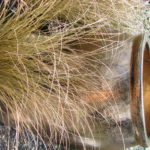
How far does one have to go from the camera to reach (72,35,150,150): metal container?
0.90 m

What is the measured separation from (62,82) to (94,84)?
125 mm

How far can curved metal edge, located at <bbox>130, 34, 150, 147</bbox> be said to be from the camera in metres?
0.89

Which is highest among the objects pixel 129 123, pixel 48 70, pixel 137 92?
pixel 48 70

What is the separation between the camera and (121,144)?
1047 millimetres

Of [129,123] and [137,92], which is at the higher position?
[137,92]

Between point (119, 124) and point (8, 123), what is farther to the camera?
point (8, 123)

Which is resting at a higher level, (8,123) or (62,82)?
(62,82)

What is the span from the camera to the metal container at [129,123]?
2.94 ft

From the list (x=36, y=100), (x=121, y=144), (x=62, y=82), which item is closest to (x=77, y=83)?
(x=62, y=82)

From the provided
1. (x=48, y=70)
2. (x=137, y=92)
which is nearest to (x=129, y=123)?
(x=137, y=92)

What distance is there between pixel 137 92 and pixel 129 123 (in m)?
0.13

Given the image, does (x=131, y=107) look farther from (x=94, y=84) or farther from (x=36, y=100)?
(x=36, y=100)

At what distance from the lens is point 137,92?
2.91 feet

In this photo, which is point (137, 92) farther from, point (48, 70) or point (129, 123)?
point (48, 70)
